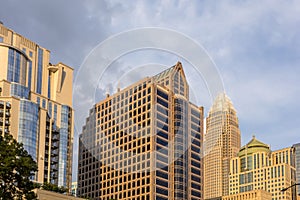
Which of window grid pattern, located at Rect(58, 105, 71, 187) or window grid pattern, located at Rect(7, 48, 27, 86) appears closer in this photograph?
window grid pattern, located at Rect(7, 48, 27, 86)

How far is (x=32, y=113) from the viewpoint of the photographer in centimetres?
17775

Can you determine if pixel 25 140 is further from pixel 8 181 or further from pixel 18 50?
pixel 8 181

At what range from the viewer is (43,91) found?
19988 cm

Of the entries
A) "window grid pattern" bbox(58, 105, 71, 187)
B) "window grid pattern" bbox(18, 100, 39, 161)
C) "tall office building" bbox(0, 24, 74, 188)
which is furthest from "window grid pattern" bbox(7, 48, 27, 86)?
"window grid pattern" bbox(58, 105, 71, 187)

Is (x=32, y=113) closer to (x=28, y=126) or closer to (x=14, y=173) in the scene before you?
(x=28, y=126)

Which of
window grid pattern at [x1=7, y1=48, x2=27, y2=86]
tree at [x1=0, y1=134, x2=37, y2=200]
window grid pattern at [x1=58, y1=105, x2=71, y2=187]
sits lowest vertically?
tree at [x1=0, y1=134, x2=37, y2=200]

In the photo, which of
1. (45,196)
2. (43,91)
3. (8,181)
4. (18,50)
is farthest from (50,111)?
(8,181)

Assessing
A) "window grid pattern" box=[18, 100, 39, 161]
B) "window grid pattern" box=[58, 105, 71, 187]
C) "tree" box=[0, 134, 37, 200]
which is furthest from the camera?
"window grid pattern" box=[58, 105, 71, 187]

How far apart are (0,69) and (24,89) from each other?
30.9 feet

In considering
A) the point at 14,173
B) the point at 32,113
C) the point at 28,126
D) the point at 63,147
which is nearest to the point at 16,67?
the point at 32,113

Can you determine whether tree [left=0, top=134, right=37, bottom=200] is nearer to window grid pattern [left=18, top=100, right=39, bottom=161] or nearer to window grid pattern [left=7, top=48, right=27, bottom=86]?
window grid pattern [left=18, top=100, right=39, bottom=161]

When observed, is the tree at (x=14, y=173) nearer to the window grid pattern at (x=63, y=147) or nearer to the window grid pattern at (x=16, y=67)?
the window grid pattern at (x=16, y=67)

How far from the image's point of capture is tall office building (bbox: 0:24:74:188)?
17412 centimetres

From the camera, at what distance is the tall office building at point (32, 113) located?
17412 cm
